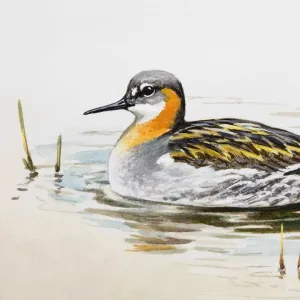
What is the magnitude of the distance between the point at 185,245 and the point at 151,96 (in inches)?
18.8

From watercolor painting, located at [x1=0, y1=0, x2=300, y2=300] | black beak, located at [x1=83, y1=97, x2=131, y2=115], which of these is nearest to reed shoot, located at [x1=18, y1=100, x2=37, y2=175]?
watercolor painting, located at [x1=0, y1=0, x2=300, y2=300]

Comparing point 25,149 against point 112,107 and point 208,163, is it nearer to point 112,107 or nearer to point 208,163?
point 112,107

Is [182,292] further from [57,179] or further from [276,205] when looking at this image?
[57,179]

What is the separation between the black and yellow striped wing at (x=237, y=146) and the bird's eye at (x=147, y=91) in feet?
0.53

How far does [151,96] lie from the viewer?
213 centimetres

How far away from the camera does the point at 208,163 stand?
6.56 ft

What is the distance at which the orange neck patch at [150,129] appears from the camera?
6.95 feet

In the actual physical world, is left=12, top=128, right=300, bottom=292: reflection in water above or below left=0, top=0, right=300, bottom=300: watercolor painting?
below

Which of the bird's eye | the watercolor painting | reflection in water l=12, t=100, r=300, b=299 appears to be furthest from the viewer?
the bird's eye

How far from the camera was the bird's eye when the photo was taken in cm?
209

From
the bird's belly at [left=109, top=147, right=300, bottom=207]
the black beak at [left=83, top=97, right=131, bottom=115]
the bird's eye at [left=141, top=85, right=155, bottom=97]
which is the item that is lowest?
the bird's belly at [left=109, top=147, right=300, bottom=207]

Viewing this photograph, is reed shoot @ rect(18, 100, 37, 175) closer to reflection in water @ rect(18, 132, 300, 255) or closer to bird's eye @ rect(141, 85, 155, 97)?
reflection in water @ rect(18, 132, 300, 255)

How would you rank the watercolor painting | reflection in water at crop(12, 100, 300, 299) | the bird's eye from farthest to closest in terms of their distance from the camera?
the bird's eye
the watercolor painting
reflection in water at crop(12, 100, 300, 299)

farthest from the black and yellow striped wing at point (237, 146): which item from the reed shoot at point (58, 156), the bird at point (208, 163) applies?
the reed shoot at point (58, 156)
